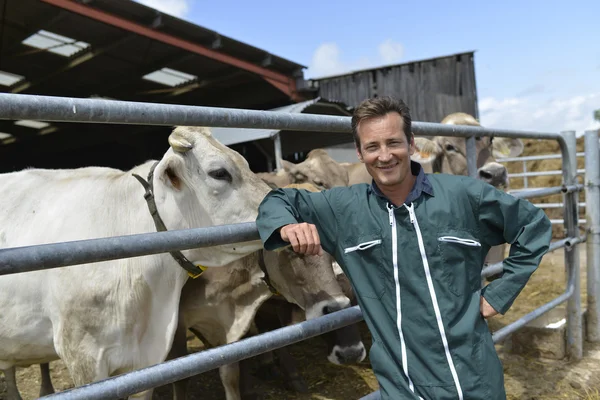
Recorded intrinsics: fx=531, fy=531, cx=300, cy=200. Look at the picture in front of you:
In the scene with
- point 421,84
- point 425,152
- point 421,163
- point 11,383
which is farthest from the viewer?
point 421,84

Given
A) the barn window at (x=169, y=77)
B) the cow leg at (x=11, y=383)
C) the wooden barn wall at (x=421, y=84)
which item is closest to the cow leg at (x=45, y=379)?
the cow leg at (x=11, y=383)

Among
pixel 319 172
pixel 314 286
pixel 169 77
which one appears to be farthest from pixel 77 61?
pixel 314 286

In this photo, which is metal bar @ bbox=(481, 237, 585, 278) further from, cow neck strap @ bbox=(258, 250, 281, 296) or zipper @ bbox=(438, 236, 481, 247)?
cow neck strap @ bbox=(258, 250, 281, 296)

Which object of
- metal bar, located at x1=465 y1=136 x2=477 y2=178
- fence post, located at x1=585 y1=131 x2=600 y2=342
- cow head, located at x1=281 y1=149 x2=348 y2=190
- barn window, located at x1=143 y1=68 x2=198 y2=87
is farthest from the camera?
barn window, located at x1=143 y1=68 x2=198 y2=87

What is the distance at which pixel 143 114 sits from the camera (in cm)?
152

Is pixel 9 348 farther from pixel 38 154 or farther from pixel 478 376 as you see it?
pixel 38 154

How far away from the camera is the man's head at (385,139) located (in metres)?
1.73

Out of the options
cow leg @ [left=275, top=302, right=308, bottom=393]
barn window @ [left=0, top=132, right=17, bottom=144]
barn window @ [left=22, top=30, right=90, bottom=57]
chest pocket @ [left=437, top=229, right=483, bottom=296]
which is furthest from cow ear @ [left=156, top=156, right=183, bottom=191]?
barn window @ [left=0, top=132, right=17, bottom=144]

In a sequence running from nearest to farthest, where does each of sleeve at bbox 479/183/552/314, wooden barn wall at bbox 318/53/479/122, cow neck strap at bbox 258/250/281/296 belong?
1. sleeve at bbox 479/183/552/314
2. cow neck strap at bbox 258/250/281/296
3. wooden barn wall at bbox 318/53/479/122

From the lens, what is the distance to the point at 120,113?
1455mm

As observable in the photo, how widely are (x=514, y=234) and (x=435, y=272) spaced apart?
293 millimetres

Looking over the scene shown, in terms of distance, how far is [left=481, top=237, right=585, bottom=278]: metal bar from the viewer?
8.84ft

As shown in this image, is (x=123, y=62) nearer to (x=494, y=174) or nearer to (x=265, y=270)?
(x=494, y=174)

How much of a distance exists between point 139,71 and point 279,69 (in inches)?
101
